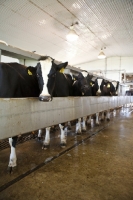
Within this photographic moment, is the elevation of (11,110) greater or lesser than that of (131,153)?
greater

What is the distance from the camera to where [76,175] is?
75.9 inches

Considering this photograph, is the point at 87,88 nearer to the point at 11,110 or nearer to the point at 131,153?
the point at 131,153

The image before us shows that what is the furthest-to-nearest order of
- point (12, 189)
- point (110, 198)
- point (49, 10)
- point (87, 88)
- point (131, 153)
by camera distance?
point (49, 10)
point (87, 88)
point (131, 153)
point (12, 189)
point (110, 198)

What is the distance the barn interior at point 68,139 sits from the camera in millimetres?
1667

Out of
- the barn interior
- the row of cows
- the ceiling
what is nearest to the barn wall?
the ceiling

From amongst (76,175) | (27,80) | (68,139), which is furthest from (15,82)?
(68,139)

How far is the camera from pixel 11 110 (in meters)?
1.23

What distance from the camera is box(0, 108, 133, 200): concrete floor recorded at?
156cm

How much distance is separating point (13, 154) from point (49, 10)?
16.1 feet

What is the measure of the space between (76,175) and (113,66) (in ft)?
46.4

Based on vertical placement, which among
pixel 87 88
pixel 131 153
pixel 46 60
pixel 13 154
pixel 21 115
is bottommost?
pixel 131 153

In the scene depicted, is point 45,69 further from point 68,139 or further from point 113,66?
point 113,66

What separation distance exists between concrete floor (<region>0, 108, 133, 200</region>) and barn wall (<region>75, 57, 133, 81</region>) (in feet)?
40.9

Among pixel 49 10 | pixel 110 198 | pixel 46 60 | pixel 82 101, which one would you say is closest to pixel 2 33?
pixel 49 10
